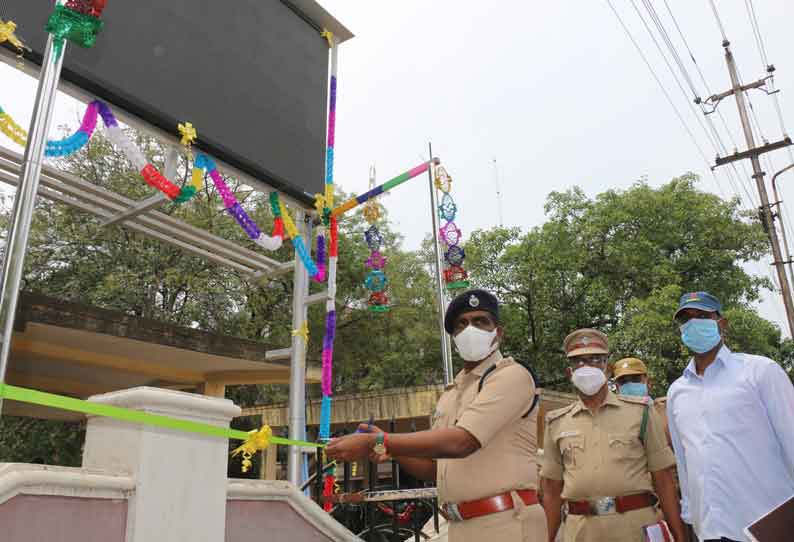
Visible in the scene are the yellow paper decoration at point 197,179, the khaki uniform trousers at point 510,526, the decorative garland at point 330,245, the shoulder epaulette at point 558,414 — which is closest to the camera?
the khaki uniform trousers at point 510,526

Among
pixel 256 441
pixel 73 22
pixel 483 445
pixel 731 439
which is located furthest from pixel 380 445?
pixel 73 22

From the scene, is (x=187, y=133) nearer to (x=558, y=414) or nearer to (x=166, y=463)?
(x=166, y=463)

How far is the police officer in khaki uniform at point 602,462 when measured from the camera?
11.4 ft

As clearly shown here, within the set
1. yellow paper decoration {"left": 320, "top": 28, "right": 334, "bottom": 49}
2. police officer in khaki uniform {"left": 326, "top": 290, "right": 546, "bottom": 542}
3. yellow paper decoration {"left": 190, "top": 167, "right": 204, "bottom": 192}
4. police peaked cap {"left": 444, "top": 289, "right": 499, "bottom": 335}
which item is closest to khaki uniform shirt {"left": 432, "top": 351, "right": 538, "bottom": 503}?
police officer in khaki uniform {"left": 326, "top": 290, "right": 546, "bottom": 542}

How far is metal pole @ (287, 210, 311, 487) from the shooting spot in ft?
20.9

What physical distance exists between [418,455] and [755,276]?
2249cm

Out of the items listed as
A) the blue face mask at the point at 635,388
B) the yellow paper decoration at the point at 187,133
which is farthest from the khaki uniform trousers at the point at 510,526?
the yellow paper decoration at the point at 187,133

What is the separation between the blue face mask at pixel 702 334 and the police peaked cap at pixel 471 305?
1087 mm

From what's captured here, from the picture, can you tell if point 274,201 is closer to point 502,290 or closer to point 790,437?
point 790,437

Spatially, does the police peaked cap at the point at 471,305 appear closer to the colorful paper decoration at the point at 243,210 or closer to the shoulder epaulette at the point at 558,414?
the shoulder epaulette at the point at 558,414

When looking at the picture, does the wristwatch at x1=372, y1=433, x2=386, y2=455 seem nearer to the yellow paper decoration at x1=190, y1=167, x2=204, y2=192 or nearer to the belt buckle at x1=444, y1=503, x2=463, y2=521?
the belt buckle at x1=444, y1=503, x2=463, y2=521

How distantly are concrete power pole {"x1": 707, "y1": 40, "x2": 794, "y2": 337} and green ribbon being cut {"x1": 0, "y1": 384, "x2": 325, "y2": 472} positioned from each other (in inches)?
632

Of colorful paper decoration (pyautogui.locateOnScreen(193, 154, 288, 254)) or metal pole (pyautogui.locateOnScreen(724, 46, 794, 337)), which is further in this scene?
metal pole (pyautogui.locateOnScreen(724, 46, 794, 337))

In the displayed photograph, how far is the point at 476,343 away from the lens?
2752 millimetres
